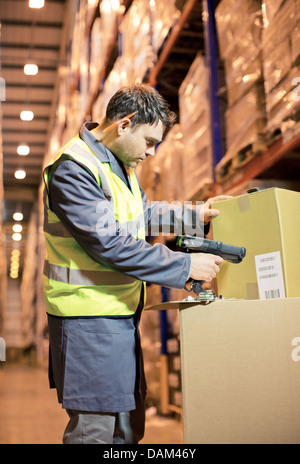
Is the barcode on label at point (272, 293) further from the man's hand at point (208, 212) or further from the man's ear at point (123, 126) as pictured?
the man's ear at point (123, 126)

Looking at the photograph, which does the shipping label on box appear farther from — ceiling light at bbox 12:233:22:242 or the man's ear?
ceiling light at bbox 12:233:22:242

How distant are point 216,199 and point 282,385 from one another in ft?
2.53

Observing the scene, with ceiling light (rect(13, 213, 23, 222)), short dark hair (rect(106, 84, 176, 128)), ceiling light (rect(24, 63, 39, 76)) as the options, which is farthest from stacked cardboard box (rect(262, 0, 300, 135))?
ceiling light (rect(13, 213, 23, 222))

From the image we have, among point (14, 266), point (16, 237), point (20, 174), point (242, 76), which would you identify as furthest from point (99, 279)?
point (14, 266)

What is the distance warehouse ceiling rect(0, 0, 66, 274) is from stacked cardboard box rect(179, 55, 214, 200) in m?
5.57

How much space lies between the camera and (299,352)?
54.3 inches

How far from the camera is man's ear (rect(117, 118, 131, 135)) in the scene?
63.7 inches

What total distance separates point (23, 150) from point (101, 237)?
1297 centimetres

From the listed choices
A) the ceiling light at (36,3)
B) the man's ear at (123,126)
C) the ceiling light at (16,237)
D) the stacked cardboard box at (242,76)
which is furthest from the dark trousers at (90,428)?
the ceiling light at (16,237)

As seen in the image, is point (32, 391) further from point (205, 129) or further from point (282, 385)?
point (282, 385)

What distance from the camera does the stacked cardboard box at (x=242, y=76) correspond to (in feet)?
7.86

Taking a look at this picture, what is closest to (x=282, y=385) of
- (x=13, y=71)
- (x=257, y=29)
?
(x=257, y=29)

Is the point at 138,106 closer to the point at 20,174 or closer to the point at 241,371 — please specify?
the point at 241,371

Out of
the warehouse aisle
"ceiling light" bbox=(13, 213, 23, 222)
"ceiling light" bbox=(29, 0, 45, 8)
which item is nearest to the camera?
the warehouse aisle
